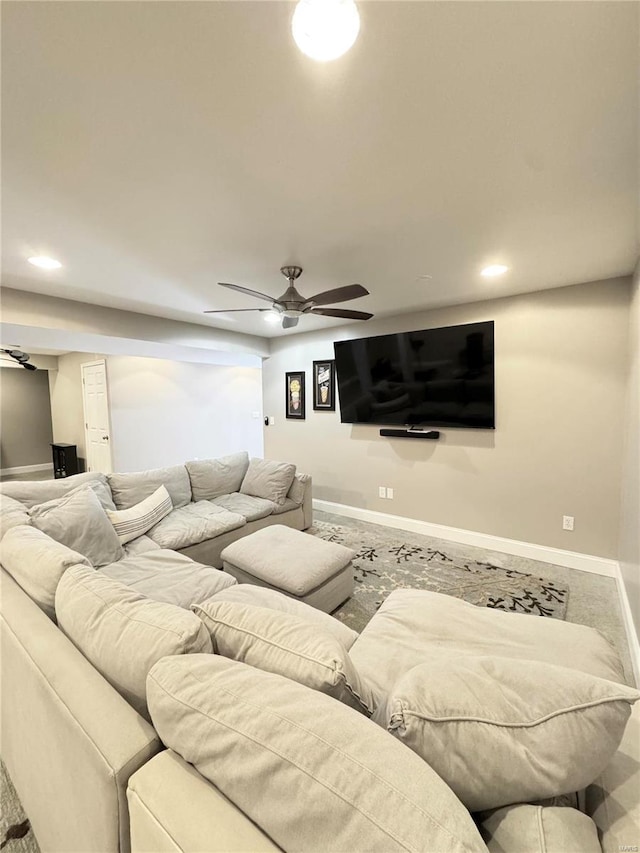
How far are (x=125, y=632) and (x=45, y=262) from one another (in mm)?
2647

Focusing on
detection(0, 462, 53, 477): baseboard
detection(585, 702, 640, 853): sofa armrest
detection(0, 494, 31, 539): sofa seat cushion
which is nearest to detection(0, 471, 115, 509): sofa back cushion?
detection(0, 494, 31, 539): sofa seat cushion

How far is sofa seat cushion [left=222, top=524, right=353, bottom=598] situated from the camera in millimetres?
2139

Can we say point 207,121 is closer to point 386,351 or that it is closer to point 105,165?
point 105,165

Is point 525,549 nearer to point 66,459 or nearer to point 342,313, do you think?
point 342,313

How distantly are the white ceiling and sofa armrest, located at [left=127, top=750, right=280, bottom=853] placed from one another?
5.68ft

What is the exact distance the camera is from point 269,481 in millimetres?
3672

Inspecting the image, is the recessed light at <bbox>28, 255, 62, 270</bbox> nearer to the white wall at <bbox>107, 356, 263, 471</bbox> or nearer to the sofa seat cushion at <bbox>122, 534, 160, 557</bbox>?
the sofa seat cushion at <bbox>122, 534, 160, 557</bbox>

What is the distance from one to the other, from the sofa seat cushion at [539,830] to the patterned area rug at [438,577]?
5.66ft

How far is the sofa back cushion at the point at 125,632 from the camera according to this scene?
874mm

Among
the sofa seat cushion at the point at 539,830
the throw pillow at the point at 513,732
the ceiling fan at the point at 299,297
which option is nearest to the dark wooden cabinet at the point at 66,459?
the ceiling fan at the point at 299,297

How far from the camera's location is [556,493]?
10.5 feet

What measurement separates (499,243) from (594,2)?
1403 mm

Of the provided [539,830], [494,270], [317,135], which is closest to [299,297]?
[317,135]

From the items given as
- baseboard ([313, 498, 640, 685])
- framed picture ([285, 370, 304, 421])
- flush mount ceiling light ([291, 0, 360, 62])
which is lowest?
baseboard ([313, 498, 640, 685])
